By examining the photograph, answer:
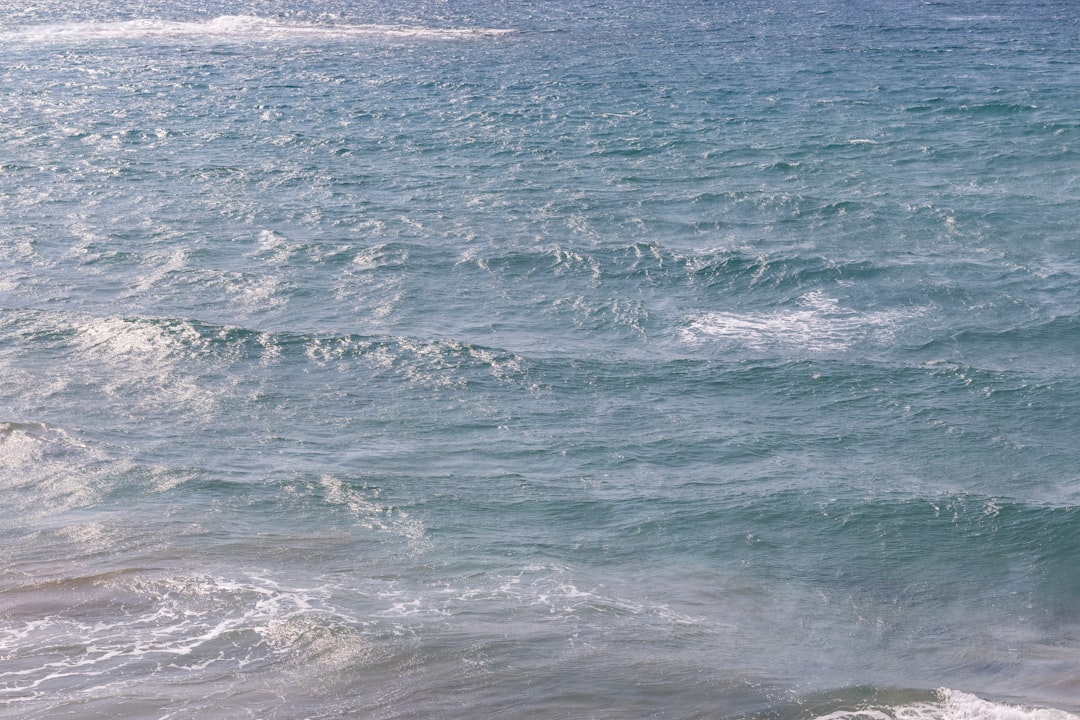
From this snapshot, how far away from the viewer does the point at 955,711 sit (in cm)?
1914

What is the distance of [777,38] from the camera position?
80.1 meters

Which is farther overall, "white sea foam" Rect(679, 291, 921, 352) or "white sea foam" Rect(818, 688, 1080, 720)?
"white sea foam" Rect(679, 291, 921, 352)

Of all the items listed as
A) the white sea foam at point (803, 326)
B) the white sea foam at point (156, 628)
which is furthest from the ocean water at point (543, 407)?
the white sea foam at point (803, 326)

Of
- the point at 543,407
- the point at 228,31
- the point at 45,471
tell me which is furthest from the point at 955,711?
the point at 228,31

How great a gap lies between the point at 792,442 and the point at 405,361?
36.1 feet

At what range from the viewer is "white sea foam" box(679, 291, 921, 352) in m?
34.6

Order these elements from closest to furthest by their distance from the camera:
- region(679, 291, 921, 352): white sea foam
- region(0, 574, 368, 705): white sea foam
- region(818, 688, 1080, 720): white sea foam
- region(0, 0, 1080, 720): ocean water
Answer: region(818, 688, 1080, 720): white sea foam < region(0, 574, 368, 705): white sea foam < region(0, 0, 1080, 720): ocean water < region(679, 291, 921, 352): white sea foam

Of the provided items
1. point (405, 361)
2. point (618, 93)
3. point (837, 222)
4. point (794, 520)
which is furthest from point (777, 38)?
point (794, 520)

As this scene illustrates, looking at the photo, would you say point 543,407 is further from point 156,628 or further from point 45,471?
point 156,628

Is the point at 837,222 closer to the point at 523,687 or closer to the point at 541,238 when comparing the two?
the point at 541,238

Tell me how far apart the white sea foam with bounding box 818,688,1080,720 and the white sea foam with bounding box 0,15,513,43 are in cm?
6972

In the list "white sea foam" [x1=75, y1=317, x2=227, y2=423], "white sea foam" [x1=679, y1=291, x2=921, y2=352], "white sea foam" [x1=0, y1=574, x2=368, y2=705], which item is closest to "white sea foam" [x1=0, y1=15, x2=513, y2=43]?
"white sea foam" [x1=679, y1=291, x2=921, y2=352]

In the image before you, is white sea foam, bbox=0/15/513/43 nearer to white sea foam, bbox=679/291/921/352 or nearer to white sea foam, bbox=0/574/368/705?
white sea foam, bbox=679/291/921/352

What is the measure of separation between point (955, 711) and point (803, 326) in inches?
707
